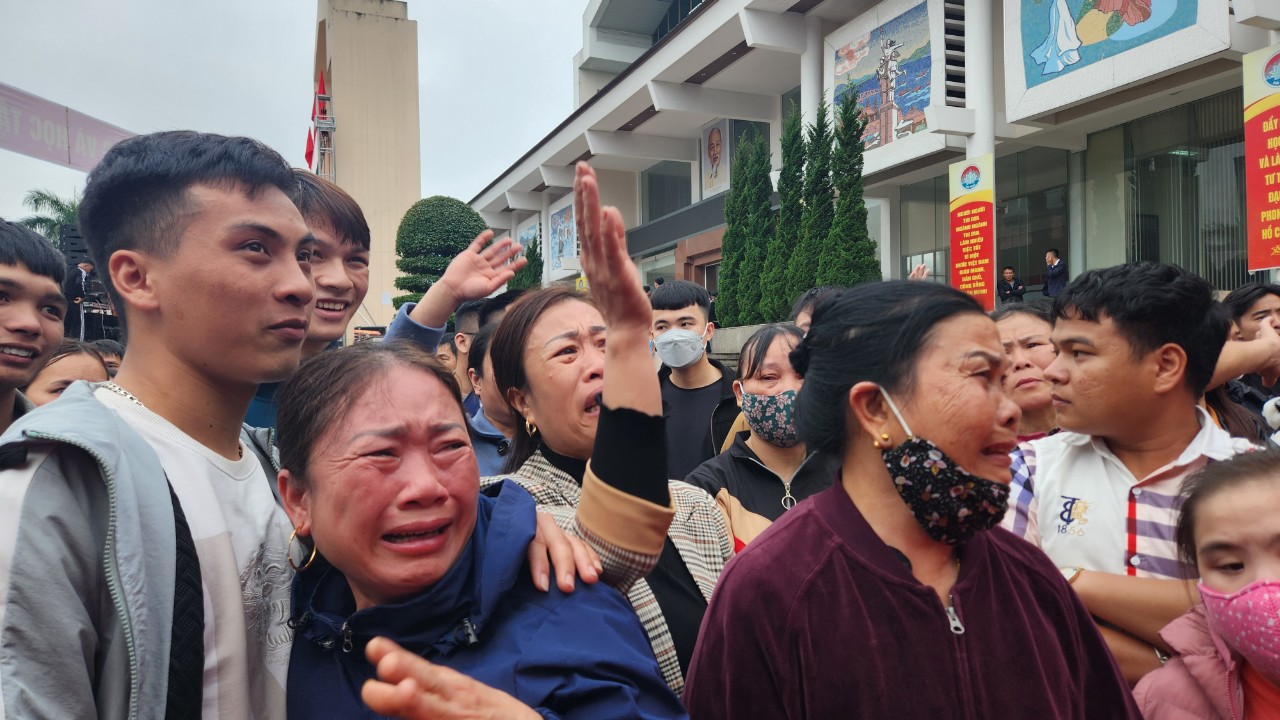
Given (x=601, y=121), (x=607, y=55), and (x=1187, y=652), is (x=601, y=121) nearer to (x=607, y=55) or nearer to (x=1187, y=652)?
(x=607, y=55)

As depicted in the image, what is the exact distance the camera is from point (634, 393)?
1562 mm

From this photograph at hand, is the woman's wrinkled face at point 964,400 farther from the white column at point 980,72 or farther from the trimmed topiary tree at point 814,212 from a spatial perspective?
the white column at point 980,72

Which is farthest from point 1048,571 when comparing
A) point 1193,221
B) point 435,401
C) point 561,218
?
point 561,218

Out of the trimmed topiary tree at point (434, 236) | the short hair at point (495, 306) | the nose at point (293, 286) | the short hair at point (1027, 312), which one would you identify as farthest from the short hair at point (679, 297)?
the trimmed topiary tree at point (434, 236)

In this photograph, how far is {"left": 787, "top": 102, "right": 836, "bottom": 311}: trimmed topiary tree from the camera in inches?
500

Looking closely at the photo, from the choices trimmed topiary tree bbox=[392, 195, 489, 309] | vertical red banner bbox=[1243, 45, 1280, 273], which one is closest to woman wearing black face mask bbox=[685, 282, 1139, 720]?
vertical red banner bbox=[1243, 45, 1280, 273]

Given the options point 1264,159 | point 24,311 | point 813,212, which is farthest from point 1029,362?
point 813,212

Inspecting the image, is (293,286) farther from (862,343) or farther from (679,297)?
(679,297)

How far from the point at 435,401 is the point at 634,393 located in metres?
0.37

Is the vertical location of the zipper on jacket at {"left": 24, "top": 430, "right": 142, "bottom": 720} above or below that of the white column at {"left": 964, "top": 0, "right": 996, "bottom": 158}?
below

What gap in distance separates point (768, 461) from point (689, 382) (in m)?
1.77

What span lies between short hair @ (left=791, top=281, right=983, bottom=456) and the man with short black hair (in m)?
2.29

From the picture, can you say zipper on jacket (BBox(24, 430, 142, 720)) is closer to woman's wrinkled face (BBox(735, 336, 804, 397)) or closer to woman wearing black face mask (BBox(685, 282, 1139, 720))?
woman wearing black face mask (BBox(685, 282, 1139, 720))

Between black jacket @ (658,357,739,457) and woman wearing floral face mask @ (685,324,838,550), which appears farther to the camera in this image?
black jacket @ (658,357,739,457)
